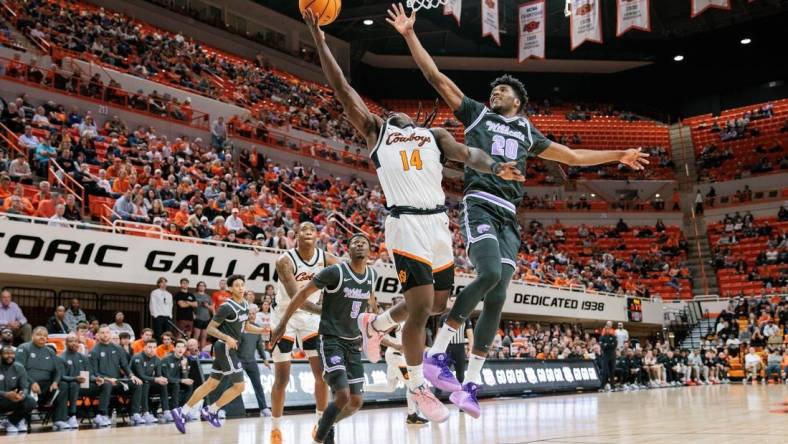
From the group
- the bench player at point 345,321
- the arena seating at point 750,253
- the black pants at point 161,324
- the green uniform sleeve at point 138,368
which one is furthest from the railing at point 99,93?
the arena seating at point 750,253

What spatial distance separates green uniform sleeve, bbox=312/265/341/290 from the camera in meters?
7.20

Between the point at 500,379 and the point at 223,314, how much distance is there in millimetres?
9935

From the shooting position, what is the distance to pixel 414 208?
5.71 m

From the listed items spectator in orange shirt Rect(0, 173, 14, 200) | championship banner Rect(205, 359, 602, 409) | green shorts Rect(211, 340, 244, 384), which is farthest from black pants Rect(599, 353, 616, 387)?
spectator in orange shirt Rect(0, 173, 14, 200)

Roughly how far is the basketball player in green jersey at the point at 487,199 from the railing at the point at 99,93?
61.4 feet

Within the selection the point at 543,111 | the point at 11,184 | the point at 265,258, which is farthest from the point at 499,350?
the point at 543,111

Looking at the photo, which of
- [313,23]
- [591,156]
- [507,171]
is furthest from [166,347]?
[507,171]

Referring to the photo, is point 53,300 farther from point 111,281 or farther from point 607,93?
point 607,93

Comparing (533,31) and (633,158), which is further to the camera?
(533,31)

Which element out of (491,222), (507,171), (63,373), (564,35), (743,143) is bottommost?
(63,373)

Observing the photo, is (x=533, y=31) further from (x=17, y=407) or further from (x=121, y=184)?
(x=17, y=407)

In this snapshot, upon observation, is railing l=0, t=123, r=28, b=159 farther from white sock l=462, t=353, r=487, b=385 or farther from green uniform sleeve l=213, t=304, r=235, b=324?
white sock l=462, t=353, r=487, b=385

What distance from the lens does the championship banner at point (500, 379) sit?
571 inches

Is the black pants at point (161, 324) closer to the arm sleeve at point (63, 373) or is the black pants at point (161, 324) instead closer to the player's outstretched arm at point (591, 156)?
the arm sleeve at point (63, 373)
